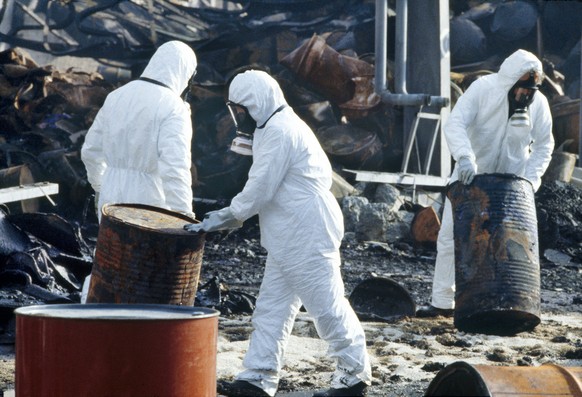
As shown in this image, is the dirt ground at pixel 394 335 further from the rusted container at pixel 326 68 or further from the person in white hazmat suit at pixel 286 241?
the rusted container at pixel 326 68

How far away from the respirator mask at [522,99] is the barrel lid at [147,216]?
120 inches

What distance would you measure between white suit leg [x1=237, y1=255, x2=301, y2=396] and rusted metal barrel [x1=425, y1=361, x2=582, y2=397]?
192 centimetres

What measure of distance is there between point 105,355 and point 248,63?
443 inches

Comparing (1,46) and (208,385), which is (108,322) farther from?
(1,46)

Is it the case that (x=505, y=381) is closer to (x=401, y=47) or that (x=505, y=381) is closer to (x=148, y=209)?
(x=148, y=209)

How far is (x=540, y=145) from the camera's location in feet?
25.9

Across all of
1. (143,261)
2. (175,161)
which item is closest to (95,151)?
(175,161)

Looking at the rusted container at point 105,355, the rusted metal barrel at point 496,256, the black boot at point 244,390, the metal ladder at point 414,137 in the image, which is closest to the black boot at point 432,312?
the rusted metal barrel at point 496,256

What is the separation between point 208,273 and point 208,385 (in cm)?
584

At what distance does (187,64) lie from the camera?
6484mm

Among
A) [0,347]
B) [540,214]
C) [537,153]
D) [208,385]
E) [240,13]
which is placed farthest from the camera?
[240,13]

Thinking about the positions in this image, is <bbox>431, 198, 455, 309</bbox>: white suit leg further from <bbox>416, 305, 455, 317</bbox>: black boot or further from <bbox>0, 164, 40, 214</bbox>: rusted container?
<bbox>0, 164, 40, 214</bbox>: rusted container

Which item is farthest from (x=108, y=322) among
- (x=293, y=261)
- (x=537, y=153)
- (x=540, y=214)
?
(x=540, y=214)

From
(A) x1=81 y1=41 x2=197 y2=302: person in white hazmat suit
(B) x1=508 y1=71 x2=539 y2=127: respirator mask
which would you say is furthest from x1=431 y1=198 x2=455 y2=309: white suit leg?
(A) x1=81 y1=41 x2=197 y2=302: person in white hazmat suit
